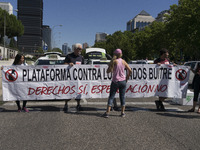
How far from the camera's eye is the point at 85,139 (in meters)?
4.53

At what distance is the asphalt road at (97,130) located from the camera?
13.9ft

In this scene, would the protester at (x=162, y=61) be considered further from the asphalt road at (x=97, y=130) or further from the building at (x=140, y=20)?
the building at (x=140, y=20)

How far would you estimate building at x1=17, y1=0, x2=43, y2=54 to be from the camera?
164875 mm

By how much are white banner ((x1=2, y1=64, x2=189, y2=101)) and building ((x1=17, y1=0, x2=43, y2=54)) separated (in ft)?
549

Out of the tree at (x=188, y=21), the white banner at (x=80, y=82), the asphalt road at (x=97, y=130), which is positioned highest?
the tree at (x=188, y=21)

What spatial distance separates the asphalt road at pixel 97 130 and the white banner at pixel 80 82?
0.54 metres

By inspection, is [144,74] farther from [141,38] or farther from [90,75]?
[141,38]

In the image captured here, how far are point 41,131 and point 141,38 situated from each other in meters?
54.2

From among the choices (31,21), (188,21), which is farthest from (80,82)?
(31,21)

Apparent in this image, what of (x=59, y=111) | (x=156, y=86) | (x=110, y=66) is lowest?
(x=59, y=111)

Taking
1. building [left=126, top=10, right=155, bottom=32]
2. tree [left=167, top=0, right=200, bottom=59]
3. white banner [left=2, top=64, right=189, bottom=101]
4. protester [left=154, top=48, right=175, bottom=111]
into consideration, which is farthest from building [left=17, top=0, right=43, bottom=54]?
protester [left=154, top=48, right=175, bottom=111]

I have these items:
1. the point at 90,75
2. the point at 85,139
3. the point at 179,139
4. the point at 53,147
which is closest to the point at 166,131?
the point at 179,139

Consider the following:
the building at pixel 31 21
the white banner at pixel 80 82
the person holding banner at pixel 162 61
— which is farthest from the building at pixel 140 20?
the white banner at pixel 80 82

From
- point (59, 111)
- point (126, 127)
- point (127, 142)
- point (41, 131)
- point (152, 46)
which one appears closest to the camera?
point (127, 142)
